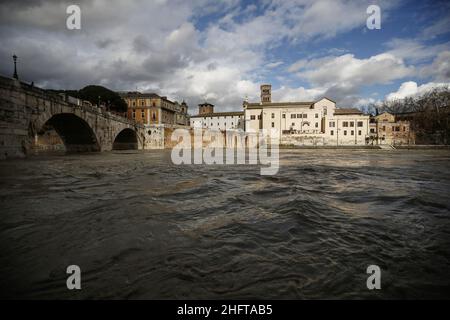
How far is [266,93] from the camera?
85.6 metres

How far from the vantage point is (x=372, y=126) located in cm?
6700

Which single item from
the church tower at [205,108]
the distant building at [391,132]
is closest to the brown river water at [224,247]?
the distant building at [391,132]

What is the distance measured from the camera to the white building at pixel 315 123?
214 feet

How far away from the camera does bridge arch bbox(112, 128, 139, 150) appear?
44906 mm

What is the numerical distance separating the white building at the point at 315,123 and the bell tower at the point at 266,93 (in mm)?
12691

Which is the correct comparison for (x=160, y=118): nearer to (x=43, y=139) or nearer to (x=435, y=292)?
(x=43, y=139)

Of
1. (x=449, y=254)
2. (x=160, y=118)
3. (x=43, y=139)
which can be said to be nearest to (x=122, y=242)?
(x=449, y=254)

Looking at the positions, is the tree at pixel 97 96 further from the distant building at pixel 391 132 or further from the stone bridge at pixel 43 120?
the distant building at pixel 391 132

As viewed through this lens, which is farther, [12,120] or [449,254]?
[12,120]

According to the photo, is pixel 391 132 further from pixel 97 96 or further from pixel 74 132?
pixel 97 96

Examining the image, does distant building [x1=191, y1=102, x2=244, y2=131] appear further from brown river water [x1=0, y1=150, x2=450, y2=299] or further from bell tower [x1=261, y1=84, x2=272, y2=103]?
brown river water [x1=0, y1=150, x2=450, y2=299]

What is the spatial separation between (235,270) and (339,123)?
234 feet

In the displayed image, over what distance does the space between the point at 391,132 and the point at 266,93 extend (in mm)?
39775
